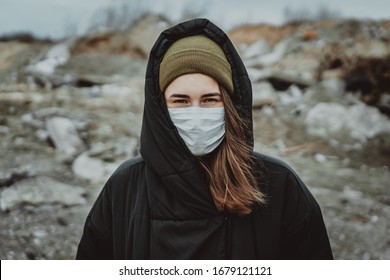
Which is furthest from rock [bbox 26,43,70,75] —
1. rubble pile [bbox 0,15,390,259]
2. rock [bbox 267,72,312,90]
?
rock [bbox 267,72,312,90]

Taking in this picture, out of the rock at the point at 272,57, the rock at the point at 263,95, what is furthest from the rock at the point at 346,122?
the rock at the point at 272,57

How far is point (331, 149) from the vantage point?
4746 millimetres

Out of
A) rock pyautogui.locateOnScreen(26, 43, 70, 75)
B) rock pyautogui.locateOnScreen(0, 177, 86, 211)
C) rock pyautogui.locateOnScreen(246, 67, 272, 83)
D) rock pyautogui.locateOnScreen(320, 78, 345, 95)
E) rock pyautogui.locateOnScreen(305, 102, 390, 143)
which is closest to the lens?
rock pyautogui.locateOnScreen(0, 177, 86, 211)

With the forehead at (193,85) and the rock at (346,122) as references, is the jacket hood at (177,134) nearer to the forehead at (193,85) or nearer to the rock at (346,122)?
the forehead at (193,85)

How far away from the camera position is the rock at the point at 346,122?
194 inches

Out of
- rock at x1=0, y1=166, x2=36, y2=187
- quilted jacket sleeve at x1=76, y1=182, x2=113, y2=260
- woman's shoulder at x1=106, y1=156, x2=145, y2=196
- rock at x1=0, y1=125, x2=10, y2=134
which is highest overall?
woman's shoulder at x1=106, y1=156, x2=145, y2=196

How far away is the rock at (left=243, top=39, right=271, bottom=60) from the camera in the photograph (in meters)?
7.32

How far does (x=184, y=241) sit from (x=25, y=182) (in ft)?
8.75

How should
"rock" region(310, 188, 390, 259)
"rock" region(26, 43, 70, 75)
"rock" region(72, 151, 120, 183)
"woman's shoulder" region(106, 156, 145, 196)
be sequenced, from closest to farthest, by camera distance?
"woman's shoulder" region(106, 156, 145, 196)
"rock" region(310, 188, 390, 259)
"rock" region(72, 151, 120, 183)
"rock" region(26, 43, 70, 75)

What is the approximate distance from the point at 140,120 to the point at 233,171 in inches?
144

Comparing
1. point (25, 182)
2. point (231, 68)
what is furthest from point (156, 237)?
point (25, 182)

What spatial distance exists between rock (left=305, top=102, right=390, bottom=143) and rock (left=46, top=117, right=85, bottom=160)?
7.62 ft

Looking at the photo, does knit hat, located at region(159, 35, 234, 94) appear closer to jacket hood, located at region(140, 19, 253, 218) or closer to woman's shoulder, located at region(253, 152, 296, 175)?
jacket hood, located at region(140, 19, 253, 218)

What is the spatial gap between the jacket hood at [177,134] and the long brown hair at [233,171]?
0.11 feet
